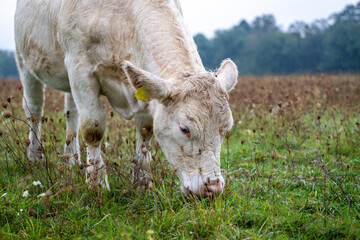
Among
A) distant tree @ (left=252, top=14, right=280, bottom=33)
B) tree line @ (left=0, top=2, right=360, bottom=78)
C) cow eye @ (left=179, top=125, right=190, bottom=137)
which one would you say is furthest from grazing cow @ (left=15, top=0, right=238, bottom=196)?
distant tree @ (left=252, top=14, right=280, bottom=33)

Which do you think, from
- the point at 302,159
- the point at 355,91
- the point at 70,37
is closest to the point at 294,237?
the point at 302,159

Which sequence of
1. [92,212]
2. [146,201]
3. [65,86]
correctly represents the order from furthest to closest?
1. [65,86]
2. [146,201]
3. [92,212]

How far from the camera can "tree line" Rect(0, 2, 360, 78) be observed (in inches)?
1524

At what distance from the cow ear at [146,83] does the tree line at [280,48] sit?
31.6 metres

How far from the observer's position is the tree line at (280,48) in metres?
38.7

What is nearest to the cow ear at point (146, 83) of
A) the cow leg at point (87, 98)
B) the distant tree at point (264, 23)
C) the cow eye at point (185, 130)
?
the cow eye at point (185, 130)

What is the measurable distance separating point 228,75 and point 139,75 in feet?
3.46

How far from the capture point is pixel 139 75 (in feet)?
9.45

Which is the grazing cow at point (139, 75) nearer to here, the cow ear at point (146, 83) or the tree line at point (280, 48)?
the cow ear at point (146, 83)

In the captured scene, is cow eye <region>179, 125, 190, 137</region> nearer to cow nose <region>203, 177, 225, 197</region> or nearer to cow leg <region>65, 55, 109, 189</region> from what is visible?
cow nose <region>203, 177, 225, 197</region>

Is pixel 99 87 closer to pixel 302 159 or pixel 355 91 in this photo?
pixel 302 159

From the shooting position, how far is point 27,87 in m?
5.23

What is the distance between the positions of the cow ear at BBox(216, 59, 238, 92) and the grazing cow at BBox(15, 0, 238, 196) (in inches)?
0.4

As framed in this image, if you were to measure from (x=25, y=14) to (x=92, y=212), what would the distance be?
3177 mm
